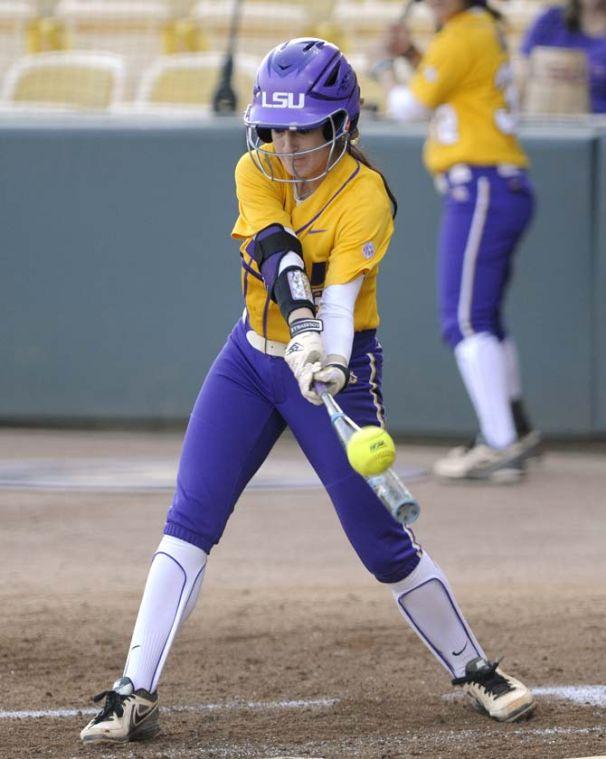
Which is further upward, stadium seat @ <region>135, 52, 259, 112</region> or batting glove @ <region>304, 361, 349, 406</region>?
batting glove @ <region>304, 361, 349, 406</region>

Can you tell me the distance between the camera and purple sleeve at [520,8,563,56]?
7.77 meters

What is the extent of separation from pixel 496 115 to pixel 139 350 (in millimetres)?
2380

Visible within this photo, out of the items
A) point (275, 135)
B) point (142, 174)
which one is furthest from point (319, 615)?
point (142, 174)

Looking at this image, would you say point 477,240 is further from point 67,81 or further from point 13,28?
point 13,28

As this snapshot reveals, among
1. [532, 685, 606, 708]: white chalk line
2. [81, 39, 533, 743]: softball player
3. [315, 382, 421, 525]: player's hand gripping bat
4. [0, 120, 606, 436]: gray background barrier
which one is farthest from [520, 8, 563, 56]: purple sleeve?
[315, 382, 421, 525]: player's hand gripping bat

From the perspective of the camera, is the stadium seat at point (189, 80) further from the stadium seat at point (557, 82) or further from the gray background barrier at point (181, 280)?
the stadium seat at point (557, 82)

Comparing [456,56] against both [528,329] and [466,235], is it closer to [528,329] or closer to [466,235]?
[466,235]

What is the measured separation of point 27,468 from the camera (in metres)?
7.30

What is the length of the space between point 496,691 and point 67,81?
18.4 feet

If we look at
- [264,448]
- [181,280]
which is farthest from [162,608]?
[181,280]

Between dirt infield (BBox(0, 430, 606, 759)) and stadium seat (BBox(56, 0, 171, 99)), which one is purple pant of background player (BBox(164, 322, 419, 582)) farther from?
stadium seat (BBox(56, 0, 171, 99))

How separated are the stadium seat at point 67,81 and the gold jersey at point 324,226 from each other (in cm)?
491

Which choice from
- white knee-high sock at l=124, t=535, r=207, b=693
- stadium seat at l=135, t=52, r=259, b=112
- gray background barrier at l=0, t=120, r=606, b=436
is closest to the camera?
white knee-high sock at l=124, t=535, r=207, b=693

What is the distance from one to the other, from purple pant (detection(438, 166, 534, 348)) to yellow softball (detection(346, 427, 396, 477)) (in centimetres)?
357
